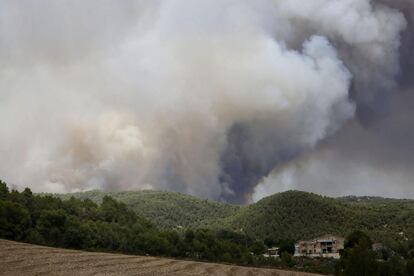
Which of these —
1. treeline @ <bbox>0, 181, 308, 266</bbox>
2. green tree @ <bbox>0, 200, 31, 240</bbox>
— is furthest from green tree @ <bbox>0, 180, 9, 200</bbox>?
green tree @ <bbox>0, 200, 31, 240</bbox>

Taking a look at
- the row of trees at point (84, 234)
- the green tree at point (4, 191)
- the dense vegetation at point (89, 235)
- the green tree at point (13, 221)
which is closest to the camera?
the green tree at point (13, 221)

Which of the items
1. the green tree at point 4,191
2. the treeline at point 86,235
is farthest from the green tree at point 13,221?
the green tree at point 4,191

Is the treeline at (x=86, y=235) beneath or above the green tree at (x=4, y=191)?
beneath

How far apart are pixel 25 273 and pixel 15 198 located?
110 m

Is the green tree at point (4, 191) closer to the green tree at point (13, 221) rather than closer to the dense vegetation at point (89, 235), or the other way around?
the dense vegetation at point (89, 235)

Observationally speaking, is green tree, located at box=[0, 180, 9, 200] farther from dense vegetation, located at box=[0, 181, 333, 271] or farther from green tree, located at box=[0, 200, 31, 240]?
green tree, located at box=[0, 200, 31, 240]

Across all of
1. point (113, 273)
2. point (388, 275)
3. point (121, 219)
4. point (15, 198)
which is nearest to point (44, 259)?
point (113, 273)

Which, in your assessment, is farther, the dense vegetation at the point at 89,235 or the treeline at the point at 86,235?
the treeline at the point at 86,235

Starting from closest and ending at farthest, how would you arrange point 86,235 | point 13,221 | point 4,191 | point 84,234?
point 13,221
point 84,234
point 86,235
point 4,191

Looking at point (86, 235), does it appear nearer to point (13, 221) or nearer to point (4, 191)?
point (13, 221)

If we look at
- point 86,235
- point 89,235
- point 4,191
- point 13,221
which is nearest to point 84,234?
point 86,235

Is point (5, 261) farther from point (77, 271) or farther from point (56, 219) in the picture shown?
point (56, 219)

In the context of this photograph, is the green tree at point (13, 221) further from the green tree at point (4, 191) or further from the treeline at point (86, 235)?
the green tree at point (4, 191)

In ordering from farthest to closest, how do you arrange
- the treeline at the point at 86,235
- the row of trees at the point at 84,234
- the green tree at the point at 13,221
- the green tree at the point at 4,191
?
the green tree at the point at 4,191, the row of trees at the point at 84,234, the treeline at the point at 86,235, the green tree at the point at 13,221
